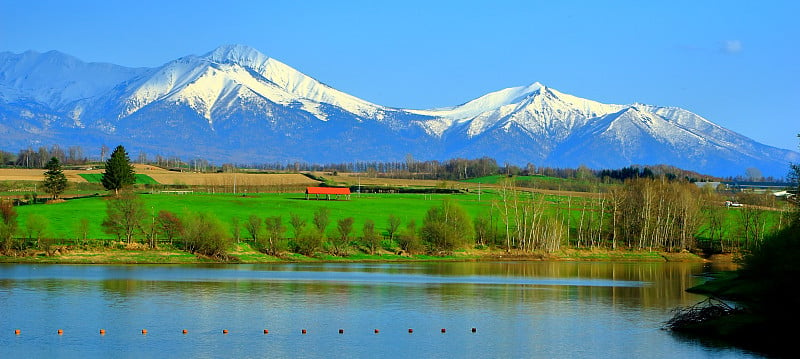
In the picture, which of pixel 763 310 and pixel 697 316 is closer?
pixel 763 310

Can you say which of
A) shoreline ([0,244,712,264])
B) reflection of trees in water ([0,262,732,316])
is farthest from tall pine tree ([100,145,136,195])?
reflection of trees in water ([0,262,732,316])

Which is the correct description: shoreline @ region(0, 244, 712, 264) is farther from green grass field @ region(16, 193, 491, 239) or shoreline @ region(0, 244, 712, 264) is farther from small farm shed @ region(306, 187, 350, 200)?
small farm shed @ region(306, 187, 350, 200)

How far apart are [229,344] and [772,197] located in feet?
371

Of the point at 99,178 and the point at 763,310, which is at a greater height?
the point at 99,178

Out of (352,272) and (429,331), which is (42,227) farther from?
(429,331)

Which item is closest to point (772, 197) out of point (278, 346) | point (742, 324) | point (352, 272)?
point (352, 272)

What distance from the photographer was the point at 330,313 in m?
58.2

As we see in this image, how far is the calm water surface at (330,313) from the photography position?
46188 mm

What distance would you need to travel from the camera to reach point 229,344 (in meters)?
46.3

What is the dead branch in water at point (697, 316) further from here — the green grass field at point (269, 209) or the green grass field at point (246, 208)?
the green grass field at point (246, 208)

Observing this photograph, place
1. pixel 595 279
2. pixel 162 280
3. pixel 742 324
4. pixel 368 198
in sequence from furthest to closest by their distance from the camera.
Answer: pixel 368 198
pixel 595 279
pixel 162 280
pixel 742 324

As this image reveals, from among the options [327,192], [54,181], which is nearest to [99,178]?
[54,181]

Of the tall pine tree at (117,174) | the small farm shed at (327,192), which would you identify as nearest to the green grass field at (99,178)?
the small farm shed at (327,192)

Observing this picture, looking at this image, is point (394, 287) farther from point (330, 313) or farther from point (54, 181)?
point (54, 181)
